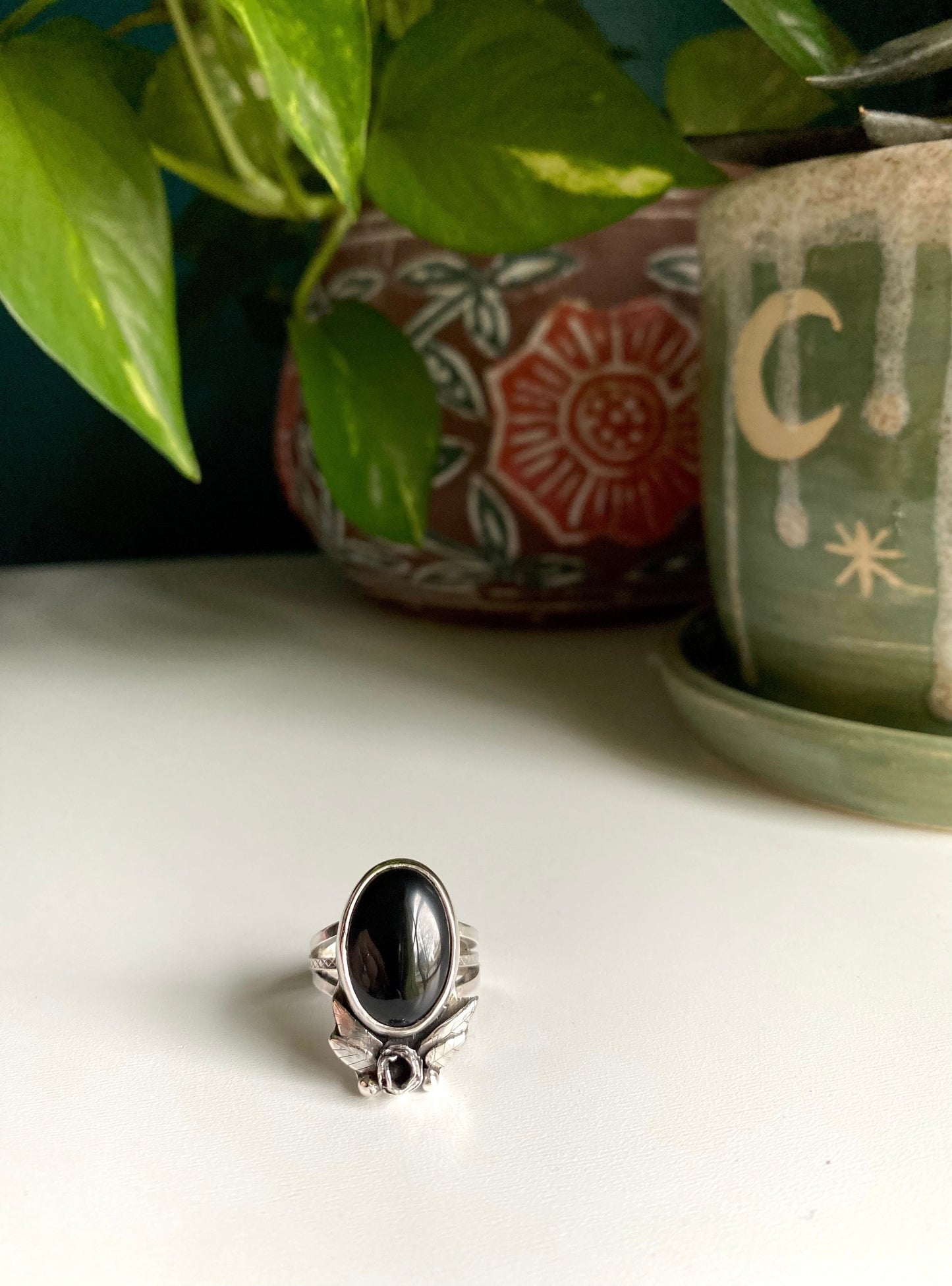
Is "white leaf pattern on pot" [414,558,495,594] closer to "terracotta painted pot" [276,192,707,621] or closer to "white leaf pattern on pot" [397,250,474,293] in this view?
"terracotta painted pot" [276,192,707,621]

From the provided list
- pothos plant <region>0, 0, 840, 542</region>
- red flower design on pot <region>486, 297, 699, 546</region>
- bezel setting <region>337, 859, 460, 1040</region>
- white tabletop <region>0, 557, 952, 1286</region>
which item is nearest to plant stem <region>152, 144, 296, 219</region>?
pothos plant <region>0, 0, 840, 542</region>

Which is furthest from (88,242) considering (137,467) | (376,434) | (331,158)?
(137,467)

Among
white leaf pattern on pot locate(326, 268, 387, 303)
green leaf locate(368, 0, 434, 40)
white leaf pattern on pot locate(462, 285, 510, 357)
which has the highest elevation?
green leaf locate(368, 0, 434, 40)

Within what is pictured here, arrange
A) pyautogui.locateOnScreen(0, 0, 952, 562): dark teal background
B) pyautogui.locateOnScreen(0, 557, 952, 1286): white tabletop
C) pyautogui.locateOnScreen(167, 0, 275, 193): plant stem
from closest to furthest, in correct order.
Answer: pyautogui.locateOnScreen(0, 557, 952, 1286): white tabletop → pyautogui.locateOnScreen(167, 0, 275, 193): plant stem → pyautogui.locateOnScreen(0, 0, 952, 562): dark teal background

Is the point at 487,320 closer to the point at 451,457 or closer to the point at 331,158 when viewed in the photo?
the point at 451,457

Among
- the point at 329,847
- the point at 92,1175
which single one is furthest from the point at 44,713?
the point at 92,1175

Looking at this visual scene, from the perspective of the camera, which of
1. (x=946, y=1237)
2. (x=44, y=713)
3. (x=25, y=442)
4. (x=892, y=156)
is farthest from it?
(x=25, y=442)

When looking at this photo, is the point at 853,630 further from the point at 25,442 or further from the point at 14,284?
the point at 25,442

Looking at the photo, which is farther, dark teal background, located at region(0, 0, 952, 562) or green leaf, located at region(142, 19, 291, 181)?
dark teal background, located at region(0, 0, 952, 562)

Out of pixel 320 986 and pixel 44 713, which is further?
pixel 44 713
